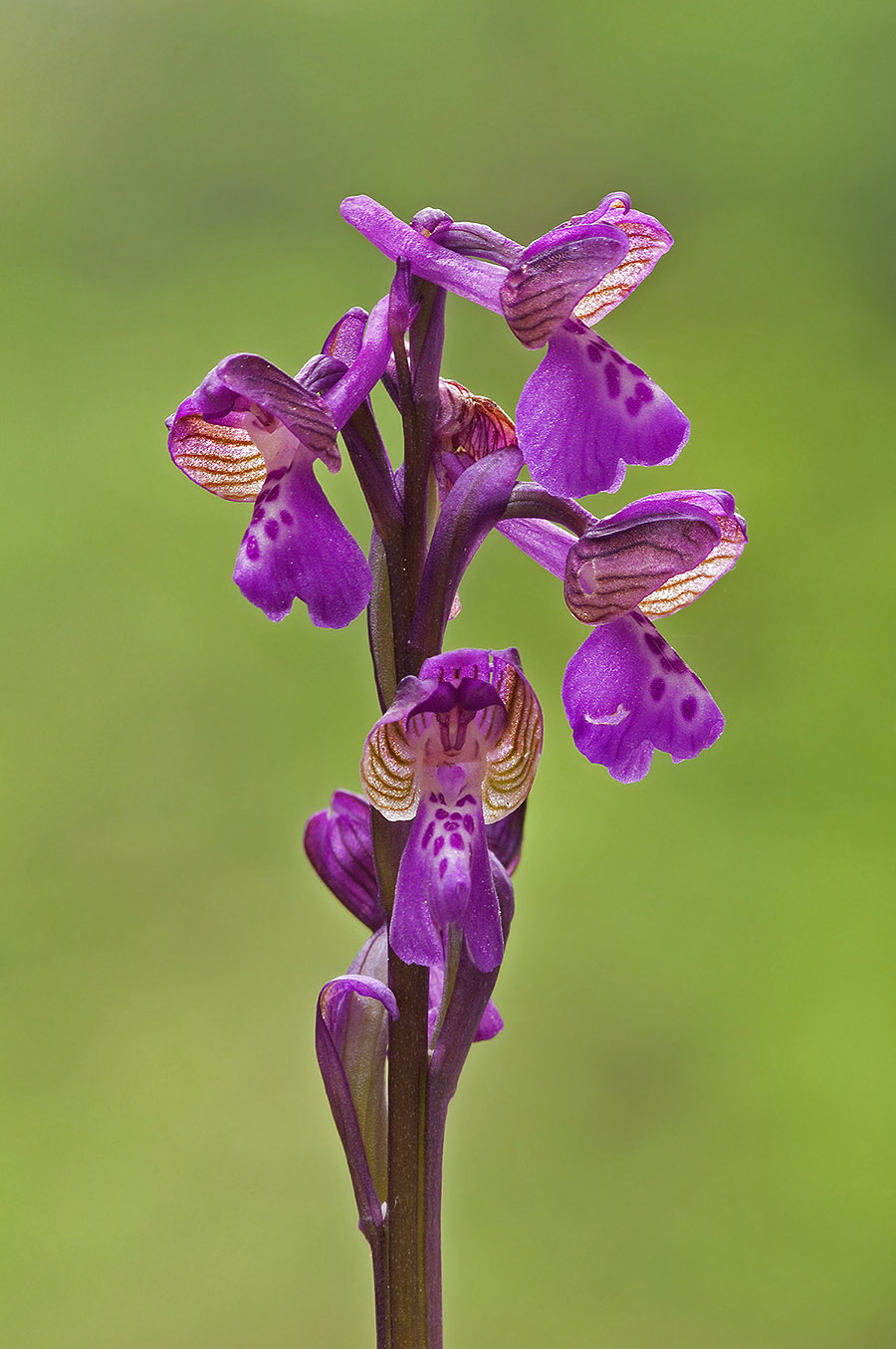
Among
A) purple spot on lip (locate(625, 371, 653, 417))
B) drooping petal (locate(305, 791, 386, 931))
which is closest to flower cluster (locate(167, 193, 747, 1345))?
purple spot on lip (locate(625, 371, 653, 417))

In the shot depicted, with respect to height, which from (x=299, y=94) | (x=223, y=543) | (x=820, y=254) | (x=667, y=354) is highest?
(x=299, y=94)

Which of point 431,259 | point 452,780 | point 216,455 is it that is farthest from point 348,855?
point 431,259

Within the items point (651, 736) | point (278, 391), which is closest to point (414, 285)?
point (278, 391)

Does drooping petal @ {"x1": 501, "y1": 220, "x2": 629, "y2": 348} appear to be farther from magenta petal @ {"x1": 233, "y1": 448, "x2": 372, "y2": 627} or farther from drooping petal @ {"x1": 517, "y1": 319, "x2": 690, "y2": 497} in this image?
magenta petal @ {"x1": 233, "y1": 448, "x2": 372, "y2": 627}

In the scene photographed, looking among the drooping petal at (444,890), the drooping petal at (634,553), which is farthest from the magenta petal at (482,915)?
the drooping petal at (634,553)

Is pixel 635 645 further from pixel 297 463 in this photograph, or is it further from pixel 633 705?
pixel 297 463

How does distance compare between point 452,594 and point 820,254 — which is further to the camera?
point 820,254

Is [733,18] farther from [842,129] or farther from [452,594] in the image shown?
[452,594]
